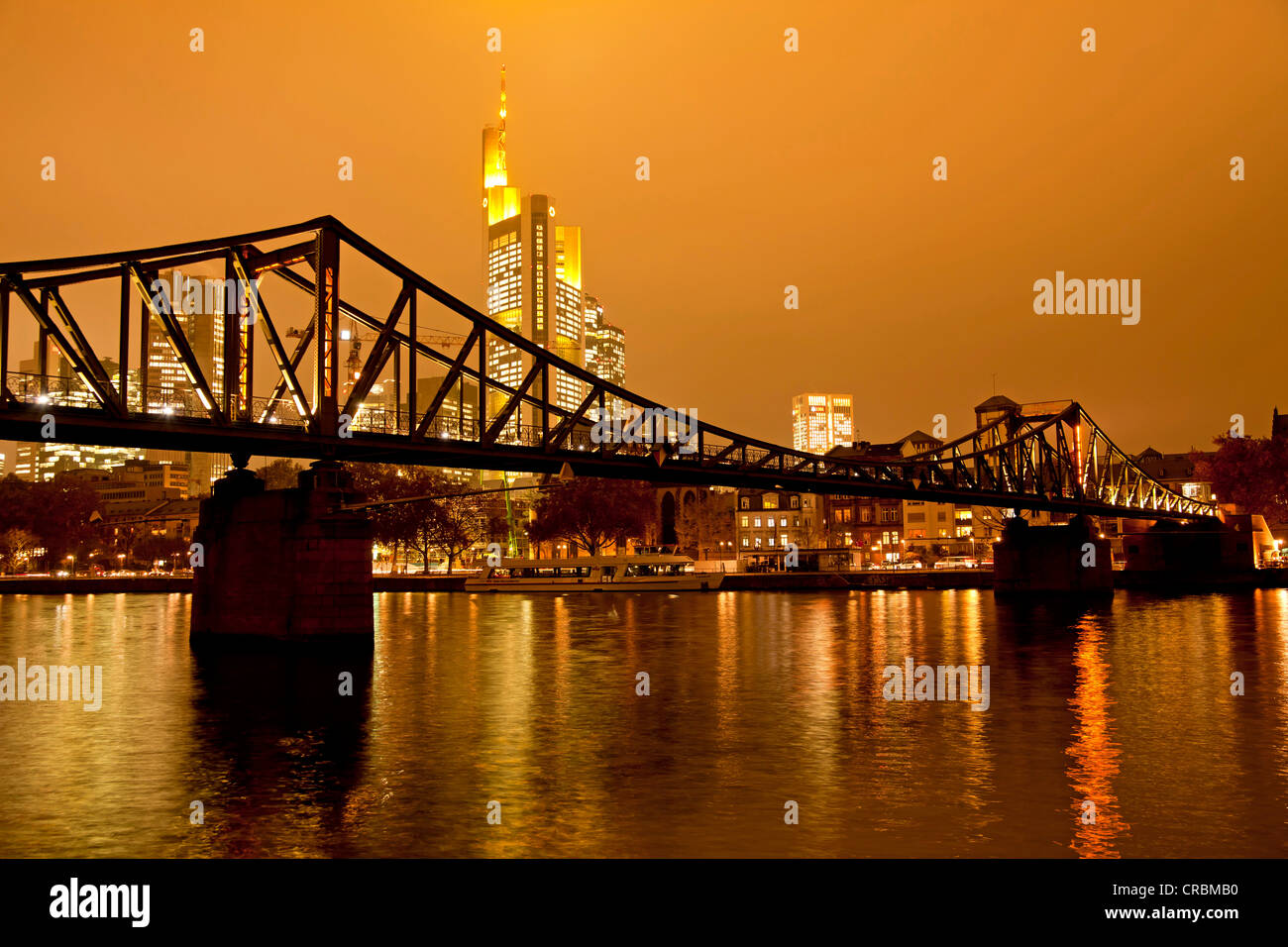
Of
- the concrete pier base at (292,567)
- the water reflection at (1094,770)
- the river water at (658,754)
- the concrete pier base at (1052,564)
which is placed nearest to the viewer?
the water reflection at (1094,770)

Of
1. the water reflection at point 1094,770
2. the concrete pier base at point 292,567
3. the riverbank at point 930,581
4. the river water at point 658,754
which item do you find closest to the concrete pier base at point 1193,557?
the riverbank at point 930,581

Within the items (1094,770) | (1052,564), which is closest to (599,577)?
(1052,564)

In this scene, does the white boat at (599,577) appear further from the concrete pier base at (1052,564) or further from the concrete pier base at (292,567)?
the concrete pier base at (292,567)

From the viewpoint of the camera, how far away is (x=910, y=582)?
360 feet

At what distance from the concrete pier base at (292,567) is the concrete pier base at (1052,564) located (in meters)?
63.3

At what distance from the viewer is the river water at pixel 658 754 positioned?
55.3 ft

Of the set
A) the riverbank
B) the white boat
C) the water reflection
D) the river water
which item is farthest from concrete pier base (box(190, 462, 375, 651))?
the riverbank

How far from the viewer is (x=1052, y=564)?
93.6 m

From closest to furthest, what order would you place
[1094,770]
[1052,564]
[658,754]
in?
[1094,770], [658,754], [1052,564]

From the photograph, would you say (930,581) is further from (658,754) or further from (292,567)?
(658,754)

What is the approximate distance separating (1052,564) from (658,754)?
7801 centimetres

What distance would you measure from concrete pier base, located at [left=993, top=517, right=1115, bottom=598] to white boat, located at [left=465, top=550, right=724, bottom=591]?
2942 centimetres

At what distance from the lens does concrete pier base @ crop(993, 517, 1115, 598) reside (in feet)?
303
